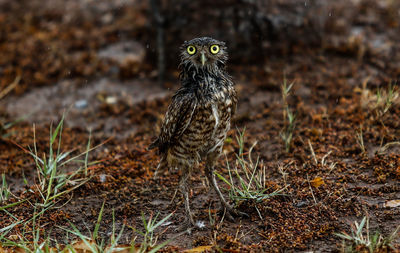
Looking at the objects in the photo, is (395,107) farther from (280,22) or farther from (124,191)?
(124,191)

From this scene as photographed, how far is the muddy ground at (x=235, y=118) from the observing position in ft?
14.0

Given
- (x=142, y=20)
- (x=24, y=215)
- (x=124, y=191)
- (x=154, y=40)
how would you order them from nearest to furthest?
(x=24, y=215)
(x=124, y=191)
(x=154, y=40)
(x=142, y=20)

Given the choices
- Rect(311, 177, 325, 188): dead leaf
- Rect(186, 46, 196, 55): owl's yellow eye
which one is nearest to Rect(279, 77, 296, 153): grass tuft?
Rect(311, 177, 325, 188): dead leaf

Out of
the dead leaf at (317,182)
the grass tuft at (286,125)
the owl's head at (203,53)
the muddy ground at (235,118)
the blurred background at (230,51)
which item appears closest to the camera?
the owl's head at (203,53)

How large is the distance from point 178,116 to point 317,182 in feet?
5.38

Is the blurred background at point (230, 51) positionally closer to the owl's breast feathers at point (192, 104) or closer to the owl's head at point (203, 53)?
the owl's breast feathers at point (192, 104)

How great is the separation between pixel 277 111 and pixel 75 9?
18.0ft

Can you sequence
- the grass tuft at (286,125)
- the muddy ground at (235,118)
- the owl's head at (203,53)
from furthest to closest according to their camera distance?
the grass tuft at (286,125) < the muddy ground at (235,118) < the owl's head at (203,53)

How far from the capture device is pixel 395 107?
5664mm

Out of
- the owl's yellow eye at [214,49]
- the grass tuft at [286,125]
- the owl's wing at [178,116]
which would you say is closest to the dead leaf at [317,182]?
the grass tuft at [286,125]

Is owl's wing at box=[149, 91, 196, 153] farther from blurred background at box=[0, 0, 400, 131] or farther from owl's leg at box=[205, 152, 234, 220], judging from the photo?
blurred background at box=[0, 0, 400, 131]

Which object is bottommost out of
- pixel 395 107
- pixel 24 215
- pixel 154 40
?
pixel 24 215

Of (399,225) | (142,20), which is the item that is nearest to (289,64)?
(142,20)

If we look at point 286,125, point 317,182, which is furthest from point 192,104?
point 286,125
